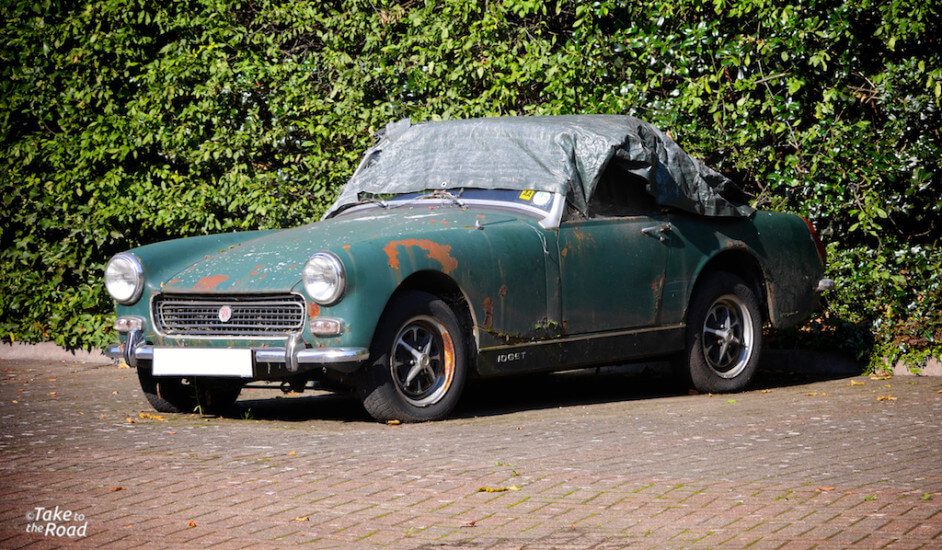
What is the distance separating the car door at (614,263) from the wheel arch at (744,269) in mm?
477

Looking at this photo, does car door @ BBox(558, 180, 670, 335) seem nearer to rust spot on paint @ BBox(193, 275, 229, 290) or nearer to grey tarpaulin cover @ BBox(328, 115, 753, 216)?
grey tarpaulin cover @ BBox(328, 115, 753, 216)

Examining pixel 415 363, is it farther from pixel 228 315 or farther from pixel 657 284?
pixel 657 284

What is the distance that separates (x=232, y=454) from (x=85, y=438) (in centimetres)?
106

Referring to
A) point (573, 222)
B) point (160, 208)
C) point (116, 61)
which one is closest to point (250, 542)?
point (573, 222)

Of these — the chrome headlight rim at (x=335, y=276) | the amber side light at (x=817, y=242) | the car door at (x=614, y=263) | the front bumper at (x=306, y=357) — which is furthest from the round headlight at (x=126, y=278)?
the amber side light at (x=817, y=242)

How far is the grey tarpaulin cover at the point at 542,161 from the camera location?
8.23m

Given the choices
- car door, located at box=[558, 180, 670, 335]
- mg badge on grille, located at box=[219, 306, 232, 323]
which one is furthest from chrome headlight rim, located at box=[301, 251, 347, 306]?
car door, located at box=[558, 180, 670, 335]

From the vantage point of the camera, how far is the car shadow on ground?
8.17 meters

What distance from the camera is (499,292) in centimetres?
757

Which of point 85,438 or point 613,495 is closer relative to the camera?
point 613,495

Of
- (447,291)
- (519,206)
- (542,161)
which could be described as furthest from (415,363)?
(542,161)

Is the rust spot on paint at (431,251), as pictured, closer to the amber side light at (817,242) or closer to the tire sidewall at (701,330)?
the tire sidewall at (701,330)

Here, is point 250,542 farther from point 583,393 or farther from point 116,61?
point 116,61

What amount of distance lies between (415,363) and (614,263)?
1516 mm
